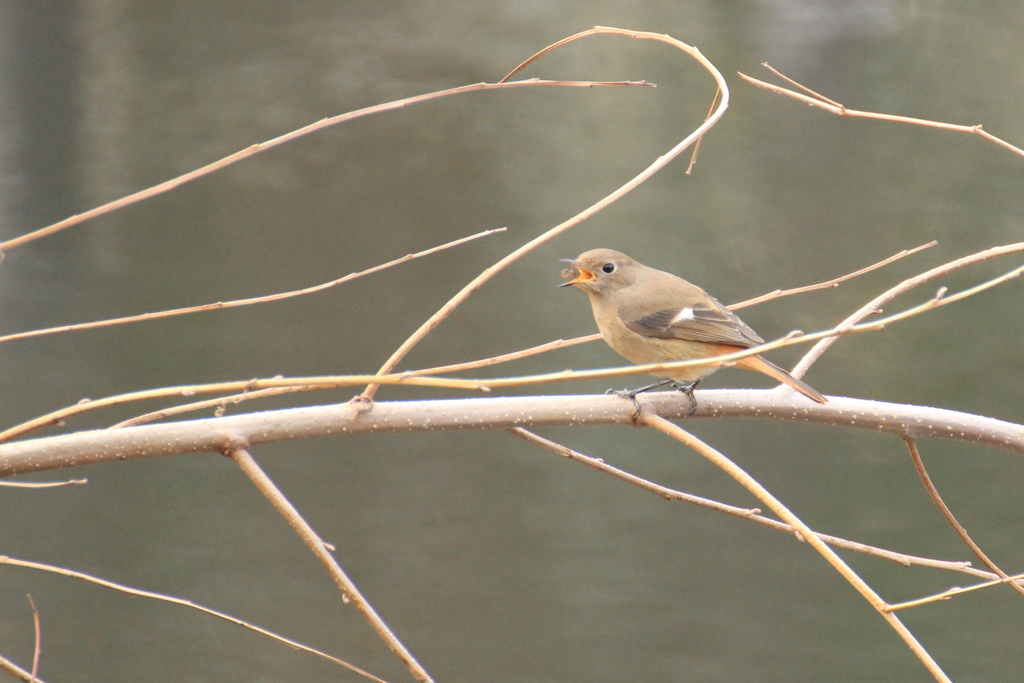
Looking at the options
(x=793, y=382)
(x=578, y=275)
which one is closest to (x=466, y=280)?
(x=578, y=275)

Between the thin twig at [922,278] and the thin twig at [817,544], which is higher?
the thin twig at [922,278]

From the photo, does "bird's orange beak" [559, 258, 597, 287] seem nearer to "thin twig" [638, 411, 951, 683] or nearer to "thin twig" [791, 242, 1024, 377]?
"thin twig" [791, 242, 1024, 377]

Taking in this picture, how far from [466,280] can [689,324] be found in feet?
7.75

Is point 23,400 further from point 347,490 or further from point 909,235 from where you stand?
point 909,235

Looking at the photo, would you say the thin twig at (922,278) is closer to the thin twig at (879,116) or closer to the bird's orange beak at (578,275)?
the thin twig at (879,116)

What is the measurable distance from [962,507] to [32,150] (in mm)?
4254

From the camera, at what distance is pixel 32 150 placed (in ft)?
12.5

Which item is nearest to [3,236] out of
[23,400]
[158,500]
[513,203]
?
[23,400]

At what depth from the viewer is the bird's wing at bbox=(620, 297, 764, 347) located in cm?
137

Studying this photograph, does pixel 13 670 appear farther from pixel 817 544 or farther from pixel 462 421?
pixel 817 544

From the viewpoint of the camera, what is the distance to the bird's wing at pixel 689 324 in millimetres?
1368

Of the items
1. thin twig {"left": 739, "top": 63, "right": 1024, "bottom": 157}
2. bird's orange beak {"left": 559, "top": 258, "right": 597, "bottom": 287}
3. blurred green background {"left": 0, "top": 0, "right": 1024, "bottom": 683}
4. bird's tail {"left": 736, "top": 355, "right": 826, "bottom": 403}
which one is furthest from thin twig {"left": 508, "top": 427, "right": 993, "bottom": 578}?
blurred green background {"left": 0, "top": 0, "right": 1024, "bottom": 683}

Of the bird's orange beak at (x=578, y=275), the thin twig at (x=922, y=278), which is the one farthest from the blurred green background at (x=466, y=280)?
the thin twig at (x=922, y=278)

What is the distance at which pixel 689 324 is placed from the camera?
1389 millimetres
